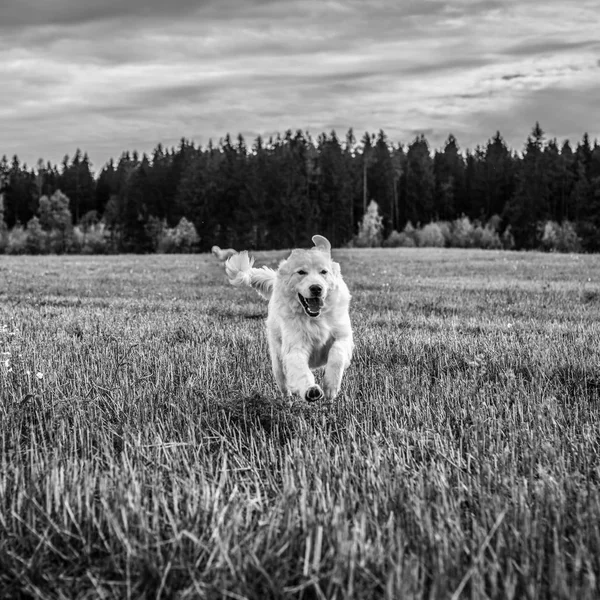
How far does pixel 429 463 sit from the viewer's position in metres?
3.92

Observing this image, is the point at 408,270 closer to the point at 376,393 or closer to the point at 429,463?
the point at 376,393

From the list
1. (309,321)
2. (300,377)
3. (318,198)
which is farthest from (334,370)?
(318,198)

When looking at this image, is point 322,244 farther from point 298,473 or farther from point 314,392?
point 298,473

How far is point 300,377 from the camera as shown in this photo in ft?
17.3

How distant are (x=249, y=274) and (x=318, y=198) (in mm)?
86797

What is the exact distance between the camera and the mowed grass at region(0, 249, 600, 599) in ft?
8.39

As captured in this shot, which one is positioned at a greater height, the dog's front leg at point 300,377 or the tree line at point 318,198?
the tree line at point 318,198

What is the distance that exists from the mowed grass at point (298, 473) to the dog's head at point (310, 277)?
0.82m

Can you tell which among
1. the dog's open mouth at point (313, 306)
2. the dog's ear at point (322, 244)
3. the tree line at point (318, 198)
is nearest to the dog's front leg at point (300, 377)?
the dog's open mouth at point (313, 306)

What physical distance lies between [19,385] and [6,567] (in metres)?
3.34

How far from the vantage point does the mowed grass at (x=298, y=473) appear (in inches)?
101

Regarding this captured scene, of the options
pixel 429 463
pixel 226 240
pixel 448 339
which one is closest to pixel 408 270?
pixel 448 339

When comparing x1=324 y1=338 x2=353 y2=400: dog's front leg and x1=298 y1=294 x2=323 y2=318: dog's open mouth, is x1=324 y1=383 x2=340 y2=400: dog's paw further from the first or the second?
x1=298 y1=294 x2=323 y2=318: dog's open mouth

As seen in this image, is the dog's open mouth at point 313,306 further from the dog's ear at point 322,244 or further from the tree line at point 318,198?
the tree line at point 318,198
